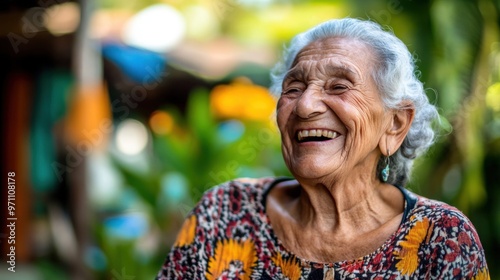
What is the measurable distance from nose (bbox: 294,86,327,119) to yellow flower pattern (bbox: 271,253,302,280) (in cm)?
50

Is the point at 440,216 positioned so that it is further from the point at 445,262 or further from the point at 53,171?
the point at 53,171

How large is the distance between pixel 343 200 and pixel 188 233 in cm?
58

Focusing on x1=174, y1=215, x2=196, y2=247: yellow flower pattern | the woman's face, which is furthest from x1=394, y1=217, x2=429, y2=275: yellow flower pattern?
x1=174, y1=215, x2=196, y2=247: yellow flower pattern

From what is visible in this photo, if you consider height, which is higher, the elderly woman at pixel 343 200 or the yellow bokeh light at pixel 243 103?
the yellow bokeh light at pixel 243 103

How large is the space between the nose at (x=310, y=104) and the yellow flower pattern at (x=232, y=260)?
534 mm

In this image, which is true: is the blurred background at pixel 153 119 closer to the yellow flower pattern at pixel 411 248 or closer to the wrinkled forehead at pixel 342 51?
the wrinkled forehead at pixel 342 51

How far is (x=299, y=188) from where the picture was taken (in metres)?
2.45

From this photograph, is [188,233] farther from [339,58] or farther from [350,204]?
[339,58]

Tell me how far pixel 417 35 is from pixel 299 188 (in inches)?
86.1

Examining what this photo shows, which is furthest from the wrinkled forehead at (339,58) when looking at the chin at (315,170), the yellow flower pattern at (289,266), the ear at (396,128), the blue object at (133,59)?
the blue object at (133,59)

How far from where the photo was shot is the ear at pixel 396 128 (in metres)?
2.19

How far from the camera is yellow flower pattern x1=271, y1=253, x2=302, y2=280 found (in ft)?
7.13

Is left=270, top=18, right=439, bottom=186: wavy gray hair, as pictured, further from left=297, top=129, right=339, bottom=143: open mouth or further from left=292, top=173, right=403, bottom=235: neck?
left=297, top=129, right=339, bottom=143: open mouth

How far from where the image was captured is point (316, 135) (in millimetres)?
2107
